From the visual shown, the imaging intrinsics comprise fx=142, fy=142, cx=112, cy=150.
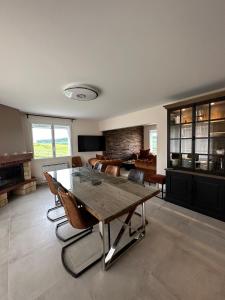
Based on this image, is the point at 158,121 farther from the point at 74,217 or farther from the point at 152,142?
the point at 152,142

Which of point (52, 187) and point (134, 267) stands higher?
point (52, 187)

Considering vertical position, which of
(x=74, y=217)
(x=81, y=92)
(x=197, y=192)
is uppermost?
(x=81, y=92)

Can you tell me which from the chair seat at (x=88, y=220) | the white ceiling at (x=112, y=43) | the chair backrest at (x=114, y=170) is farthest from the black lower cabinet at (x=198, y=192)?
the chair seat at (x=88, y=220)

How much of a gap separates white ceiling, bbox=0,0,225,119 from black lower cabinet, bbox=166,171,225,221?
1.72 metres

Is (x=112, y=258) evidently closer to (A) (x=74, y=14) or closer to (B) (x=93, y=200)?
(B) (x=93, y=200)

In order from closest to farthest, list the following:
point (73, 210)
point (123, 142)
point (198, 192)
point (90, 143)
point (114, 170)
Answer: point (73, 210)
point (198, 192)
point (114, 170)
point (90, 143)
point (123, 142)

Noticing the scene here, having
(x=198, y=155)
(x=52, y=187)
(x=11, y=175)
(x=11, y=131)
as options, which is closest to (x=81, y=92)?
(x=52, y=187)

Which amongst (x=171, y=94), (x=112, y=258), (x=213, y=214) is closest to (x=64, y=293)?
(x=112, y=258)

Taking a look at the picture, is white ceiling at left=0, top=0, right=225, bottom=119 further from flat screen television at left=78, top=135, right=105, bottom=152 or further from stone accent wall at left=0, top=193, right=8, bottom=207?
flat screen television at left=78, top=135, right=105, bottom=152

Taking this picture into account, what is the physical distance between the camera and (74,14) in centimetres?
104

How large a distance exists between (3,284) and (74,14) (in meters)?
2.55

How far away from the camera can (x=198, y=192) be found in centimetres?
272

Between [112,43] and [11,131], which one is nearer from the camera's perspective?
[112,43]

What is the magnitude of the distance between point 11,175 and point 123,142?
4837 mm
